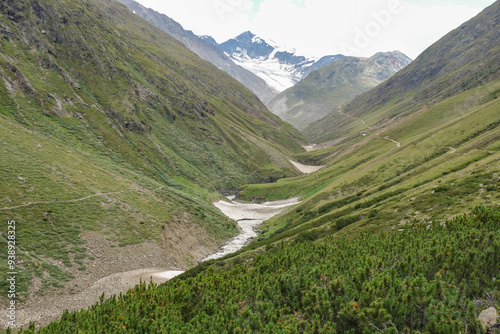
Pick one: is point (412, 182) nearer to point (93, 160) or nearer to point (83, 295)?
point (83, 295)

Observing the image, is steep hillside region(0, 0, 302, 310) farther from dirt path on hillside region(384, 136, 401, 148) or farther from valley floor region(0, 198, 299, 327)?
dirt path on hillside region(384, 136, 401, 148)

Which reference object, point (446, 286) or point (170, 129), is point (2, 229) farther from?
Result: point (170, 129)

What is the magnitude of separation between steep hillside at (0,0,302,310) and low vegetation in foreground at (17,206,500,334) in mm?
21163

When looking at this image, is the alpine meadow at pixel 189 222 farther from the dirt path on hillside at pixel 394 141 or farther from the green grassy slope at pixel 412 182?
the dirt path on hillside at pixel 394 141

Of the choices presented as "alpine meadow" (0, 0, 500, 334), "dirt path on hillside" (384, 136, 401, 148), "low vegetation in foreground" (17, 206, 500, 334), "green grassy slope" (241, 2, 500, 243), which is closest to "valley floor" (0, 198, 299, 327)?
"alpine meadow" (0, 0, 500, 334)

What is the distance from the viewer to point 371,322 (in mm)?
10555

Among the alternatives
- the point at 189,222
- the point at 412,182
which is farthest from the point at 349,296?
the point at 189,222

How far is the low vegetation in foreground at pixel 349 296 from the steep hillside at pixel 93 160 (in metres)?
21.2

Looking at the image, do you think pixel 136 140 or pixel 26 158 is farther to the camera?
pixel 136 140

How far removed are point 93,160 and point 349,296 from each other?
65925 mm

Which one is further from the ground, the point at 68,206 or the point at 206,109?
the point at 206,109

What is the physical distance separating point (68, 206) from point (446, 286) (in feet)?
158

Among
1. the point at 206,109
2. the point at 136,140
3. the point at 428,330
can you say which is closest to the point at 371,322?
the point at 428,330

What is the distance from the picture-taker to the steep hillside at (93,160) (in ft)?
122
